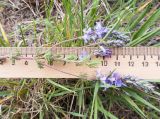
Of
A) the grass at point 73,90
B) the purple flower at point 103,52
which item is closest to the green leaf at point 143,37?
the grass at point 73,90

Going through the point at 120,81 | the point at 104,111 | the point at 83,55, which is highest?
the point at 83,55

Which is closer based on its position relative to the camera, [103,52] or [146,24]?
[103,52]

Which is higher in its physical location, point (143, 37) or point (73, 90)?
point (143, 37)

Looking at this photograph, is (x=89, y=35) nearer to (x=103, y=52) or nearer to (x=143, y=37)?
(x=103, y=52)

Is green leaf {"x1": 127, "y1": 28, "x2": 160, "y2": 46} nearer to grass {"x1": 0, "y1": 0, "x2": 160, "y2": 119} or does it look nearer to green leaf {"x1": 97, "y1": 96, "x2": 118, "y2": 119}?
grass {"x1": 0, "y1": 0, "x2": 160, "y2": 119}

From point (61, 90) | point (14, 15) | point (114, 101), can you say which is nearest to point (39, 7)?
point (14, 15)

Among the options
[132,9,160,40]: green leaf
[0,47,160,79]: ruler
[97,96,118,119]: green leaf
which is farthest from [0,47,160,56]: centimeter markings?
[97,96,118,119]: green leaf

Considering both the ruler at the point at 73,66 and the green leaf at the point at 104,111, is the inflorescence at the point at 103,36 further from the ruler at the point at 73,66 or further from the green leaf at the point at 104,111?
the green leaf at the point at 104,111

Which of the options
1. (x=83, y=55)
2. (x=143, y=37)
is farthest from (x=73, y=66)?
(x=143, y=37)
